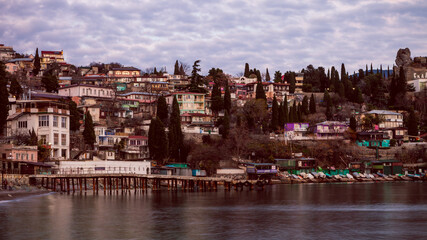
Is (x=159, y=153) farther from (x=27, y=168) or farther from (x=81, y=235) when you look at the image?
(x=81, y=235)

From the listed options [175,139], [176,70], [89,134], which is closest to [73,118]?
[89,134]

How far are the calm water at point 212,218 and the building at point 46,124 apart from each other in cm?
1831

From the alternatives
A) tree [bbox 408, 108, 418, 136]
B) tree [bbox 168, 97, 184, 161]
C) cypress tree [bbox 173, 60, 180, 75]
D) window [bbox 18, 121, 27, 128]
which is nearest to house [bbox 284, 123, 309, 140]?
tree [bbox 408, 108, 418, 136]

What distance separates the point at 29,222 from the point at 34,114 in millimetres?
45655

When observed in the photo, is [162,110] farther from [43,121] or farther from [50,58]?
[50,58]

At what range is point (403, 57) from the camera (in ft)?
584

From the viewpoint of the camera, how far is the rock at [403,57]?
177 meters

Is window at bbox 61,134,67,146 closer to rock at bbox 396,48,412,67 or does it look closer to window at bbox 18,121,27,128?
window at bbox 18,121,27,128

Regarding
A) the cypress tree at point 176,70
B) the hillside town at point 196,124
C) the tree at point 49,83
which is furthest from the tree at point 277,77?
the tree at point 49,83

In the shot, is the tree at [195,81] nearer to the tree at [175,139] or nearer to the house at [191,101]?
the house at [191,101]

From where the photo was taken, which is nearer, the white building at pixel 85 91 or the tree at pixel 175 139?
the tree at pixel 175 139

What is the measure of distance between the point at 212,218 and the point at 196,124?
69.6 metres

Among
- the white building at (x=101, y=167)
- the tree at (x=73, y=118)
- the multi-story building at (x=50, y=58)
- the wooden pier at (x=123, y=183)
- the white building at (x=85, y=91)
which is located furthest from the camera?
the multi-story building at (x=50, y=58)

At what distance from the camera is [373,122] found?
12938 centimetres
